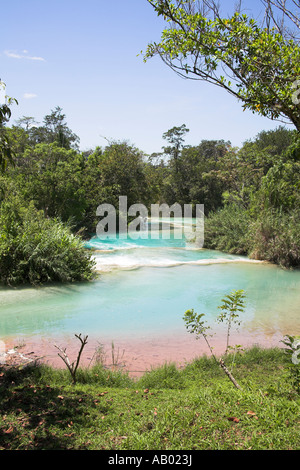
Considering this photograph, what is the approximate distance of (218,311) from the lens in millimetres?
8281

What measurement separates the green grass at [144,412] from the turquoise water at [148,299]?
2.46 meters

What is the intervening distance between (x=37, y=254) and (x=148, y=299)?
3.06 m

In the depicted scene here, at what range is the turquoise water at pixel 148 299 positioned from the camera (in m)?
7.07

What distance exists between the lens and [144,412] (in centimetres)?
328

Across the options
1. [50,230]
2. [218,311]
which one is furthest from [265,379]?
[50,230]

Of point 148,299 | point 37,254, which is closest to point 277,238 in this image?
point 148,299

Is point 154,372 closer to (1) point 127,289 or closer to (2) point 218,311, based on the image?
(2) point 218,311

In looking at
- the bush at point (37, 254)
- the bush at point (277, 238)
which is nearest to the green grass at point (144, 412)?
the bush at point (37, 254)

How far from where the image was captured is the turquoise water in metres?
7.07

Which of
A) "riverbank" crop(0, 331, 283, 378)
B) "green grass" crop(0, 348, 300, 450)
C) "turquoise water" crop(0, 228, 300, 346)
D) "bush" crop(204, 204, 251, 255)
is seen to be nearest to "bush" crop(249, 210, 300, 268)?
"turquoise water" crop(0, 228, 300, 346)

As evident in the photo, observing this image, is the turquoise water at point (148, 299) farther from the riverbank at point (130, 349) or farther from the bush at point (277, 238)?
the bush at point (277, 238)

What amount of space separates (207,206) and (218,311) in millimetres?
25957

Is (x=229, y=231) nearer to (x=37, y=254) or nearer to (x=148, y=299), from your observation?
(x=148, y=299)

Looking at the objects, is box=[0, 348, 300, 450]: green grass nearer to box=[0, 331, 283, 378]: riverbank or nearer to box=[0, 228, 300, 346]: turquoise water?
box=[0, 331, 283, 378]: riverbank
